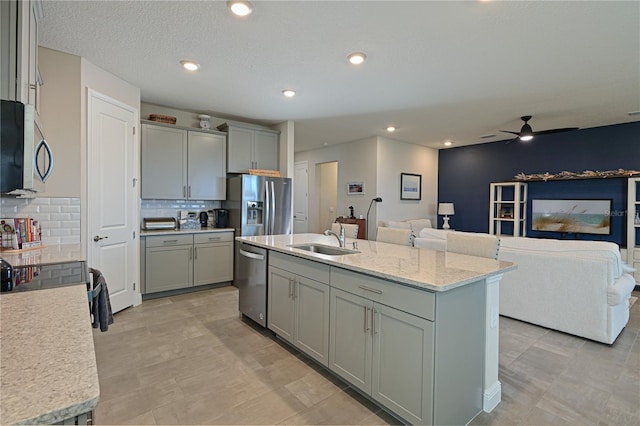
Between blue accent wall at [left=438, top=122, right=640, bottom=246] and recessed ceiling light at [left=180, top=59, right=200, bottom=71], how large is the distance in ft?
20.0

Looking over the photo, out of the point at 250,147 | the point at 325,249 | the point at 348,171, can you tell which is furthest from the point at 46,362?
the point at 348,171

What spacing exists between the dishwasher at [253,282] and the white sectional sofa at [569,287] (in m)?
2.68

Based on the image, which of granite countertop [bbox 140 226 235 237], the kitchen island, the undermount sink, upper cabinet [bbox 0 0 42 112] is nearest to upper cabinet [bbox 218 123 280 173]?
granite countertop [bbox 140 226 235 237]

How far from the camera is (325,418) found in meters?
1.88

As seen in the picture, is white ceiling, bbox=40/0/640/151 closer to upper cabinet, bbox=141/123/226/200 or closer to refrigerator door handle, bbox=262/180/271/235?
upper cabinet, bbox=141/123/226/200

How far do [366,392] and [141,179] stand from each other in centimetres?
380

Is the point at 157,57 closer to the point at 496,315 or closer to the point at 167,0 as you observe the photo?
the point at 167,0

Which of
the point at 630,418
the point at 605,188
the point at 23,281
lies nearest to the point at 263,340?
Result: the point at 23,281

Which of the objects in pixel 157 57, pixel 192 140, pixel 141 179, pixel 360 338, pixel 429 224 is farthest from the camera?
pixel 429 224

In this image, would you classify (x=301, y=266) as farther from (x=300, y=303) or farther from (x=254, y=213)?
(x=254, y=213)

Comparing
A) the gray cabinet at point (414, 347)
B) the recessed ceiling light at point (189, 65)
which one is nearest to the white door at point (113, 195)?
the recessed ceiling light at point (189, 65)

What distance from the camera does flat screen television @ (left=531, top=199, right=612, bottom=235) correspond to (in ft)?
17.5

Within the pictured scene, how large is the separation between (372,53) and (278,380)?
111 inches

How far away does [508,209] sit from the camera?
6.47m
